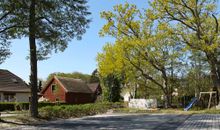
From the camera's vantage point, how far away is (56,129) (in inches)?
780

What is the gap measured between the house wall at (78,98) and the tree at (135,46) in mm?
16716

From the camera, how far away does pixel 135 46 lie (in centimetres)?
4509

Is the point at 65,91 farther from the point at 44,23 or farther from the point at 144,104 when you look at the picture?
the point at 44,23

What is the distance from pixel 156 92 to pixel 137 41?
2217 cm

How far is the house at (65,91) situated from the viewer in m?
67.6

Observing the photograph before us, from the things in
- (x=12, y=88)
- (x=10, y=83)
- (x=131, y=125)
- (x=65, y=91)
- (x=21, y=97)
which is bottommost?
(x=131, y=125)

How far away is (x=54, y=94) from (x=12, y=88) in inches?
556

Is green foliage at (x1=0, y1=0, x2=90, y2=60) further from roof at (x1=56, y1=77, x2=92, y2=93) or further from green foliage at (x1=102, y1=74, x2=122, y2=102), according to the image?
roof at (x1=56, y1=77, x2=92, y2=93)

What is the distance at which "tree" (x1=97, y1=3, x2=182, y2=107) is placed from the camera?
43781 millimetres

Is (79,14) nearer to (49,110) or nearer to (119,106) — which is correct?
(49,110)

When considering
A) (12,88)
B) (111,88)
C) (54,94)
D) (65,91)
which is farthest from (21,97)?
(111,88)

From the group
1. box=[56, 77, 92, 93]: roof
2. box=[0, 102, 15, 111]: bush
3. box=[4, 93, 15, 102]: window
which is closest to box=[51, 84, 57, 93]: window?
box=[56, 77, 92, 93]: roof

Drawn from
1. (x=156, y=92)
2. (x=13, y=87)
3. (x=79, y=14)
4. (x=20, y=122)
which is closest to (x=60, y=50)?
(x=79, y=14)

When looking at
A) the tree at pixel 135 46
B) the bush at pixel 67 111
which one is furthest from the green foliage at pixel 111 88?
the bush at pixel 67 111
